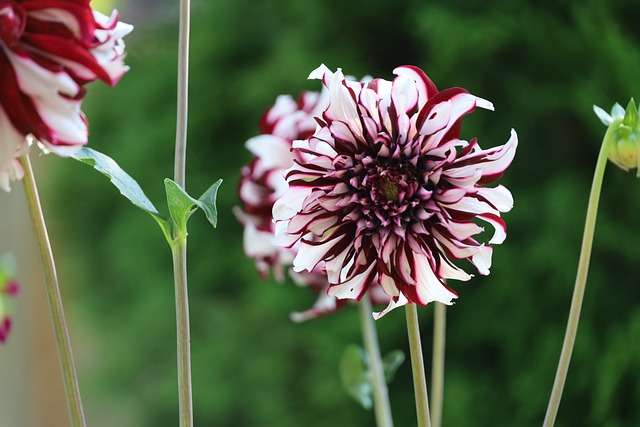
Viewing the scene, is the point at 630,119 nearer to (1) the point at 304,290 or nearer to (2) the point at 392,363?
(2) the point at 392,363

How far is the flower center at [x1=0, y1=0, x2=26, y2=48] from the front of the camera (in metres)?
0.21

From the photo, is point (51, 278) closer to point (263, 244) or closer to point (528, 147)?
point (263, 244)

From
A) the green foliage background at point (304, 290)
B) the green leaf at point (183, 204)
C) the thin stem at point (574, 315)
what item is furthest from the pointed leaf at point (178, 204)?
the green foliage background at point (304, 290)

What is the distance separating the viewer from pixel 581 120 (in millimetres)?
837

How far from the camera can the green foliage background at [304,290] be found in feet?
2.64

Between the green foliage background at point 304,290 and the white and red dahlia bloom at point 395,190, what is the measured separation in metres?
0.55

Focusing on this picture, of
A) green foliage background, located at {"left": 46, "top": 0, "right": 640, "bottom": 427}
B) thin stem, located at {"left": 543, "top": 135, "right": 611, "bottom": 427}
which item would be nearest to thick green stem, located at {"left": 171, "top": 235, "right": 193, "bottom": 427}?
thin stem, located at {"left": 543, "top": 135, "right": 611, "bottom": 427}

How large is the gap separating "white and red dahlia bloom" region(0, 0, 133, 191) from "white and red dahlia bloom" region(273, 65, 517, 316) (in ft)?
0.22

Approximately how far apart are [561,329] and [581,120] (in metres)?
0.21

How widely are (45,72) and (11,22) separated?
1cm

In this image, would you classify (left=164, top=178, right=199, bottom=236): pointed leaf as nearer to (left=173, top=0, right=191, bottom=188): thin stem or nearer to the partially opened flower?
(left=173, top=0, right=191, bottom=188): thin stem

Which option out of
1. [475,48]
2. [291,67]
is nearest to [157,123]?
[291,67]

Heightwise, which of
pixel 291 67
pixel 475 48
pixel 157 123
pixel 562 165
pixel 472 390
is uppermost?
pixel 157 123

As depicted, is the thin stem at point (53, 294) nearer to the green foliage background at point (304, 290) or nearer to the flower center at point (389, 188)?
the flower center at point (389, 188)
